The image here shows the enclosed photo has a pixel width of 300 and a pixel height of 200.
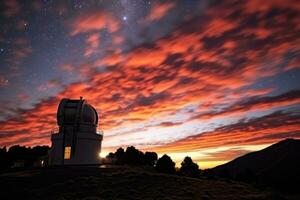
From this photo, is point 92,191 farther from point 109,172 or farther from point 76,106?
point 76,106

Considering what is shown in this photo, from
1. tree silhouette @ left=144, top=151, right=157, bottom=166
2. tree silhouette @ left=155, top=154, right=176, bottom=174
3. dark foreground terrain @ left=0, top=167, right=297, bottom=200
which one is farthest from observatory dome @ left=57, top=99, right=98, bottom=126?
tree silhouette @ left=144, top=151, right=157, bottom=166

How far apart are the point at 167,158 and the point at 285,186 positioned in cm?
2015

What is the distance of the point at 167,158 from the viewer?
1971 inches

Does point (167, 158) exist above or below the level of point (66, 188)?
above

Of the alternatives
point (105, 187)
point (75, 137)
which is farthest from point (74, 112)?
point (105, 187)

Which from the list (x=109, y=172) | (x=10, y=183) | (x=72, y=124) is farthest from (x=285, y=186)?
(x=10, y=183)

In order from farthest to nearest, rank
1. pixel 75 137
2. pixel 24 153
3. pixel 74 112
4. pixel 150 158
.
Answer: pixel 24 153
pixel 150 158
pixel 74 112
pixel 75 137

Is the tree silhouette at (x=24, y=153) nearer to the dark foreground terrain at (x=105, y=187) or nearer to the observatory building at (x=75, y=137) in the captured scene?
the observatory building at (x=75, y=137)

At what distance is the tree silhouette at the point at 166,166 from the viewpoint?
156ft

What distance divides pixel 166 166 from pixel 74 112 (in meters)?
17.2

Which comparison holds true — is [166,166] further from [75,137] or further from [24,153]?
[24,153]

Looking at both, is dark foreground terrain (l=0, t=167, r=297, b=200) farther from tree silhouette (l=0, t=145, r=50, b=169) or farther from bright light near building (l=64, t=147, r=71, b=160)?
tree silhouette (l=0, t=145, r=50, b=169)

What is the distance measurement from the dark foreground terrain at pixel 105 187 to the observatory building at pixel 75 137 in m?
7.01

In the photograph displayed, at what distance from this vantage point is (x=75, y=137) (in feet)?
152
